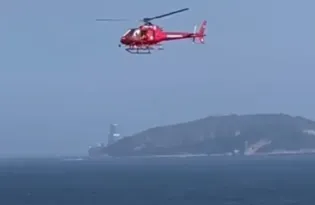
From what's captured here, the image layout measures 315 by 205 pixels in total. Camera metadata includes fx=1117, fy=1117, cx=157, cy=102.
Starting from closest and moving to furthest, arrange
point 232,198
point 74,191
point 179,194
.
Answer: point 232,198
point 179,194
point 74,191

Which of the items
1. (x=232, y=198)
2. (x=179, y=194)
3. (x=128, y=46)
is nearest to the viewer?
(x=128, y=46)

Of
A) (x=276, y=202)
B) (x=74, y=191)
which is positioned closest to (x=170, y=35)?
(x=276, y=202)

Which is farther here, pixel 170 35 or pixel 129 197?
pixel 129 197

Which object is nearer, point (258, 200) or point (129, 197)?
point (258, 200)

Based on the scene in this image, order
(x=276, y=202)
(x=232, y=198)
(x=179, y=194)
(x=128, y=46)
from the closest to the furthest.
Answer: (x=128, y=46), (x=276, y=202), (x=232, y=198), (x=179, y=194)

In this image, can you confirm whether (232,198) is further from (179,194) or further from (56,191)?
(56,191)

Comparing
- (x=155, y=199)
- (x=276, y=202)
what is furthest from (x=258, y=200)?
(x=155, y=199)

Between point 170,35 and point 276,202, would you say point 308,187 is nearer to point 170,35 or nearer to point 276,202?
point 276,202

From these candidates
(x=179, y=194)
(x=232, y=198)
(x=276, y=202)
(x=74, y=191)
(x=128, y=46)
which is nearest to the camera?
(x=128, y=46)

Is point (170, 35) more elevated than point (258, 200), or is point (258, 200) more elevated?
point (170, 35)
